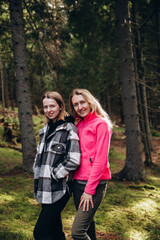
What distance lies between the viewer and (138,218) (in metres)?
4.39

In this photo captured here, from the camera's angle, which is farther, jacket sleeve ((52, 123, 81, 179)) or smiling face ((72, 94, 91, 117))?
smiling face ((72, 94, 91, 117))

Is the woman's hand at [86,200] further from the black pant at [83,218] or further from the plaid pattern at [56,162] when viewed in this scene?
the plaid pattern at [56,162]

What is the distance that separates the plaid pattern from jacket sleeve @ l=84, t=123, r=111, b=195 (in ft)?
0.74

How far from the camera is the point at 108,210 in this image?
469 centimetres

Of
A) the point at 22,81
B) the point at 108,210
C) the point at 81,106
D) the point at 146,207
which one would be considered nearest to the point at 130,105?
the point at 146,207

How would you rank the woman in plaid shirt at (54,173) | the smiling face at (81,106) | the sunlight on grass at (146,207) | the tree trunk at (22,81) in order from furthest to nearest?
the tree trunk at (22,81) → the sunlight on grass at (146,207) → the smiling face at (81,106) → the woman in plaid shirt at (54,173)

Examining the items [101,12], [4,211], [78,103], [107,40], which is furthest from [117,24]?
[4,211]

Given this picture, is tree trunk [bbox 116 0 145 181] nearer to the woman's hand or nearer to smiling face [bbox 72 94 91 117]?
smiling face [bbox 72 94 91 117]

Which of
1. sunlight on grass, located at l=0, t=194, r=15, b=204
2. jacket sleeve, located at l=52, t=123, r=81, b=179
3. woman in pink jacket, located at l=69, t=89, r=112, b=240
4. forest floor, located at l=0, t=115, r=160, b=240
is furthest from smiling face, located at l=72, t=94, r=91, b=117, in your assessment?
sunlight on grass, located at l=0, t=194, r=15, b=204

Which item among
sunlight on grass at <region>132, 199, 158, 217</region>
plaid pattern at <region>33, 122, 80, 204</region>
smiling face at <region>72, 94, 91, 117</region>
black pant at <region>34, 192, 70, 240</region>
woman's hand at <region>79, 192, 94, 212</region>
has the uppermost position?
smiling face at <region>72, 94, 91, 117</region>

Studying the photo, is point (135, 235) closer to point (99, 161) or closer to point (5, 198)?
point (99, 161)

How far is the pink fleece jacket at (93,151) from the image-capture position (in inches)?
87.7

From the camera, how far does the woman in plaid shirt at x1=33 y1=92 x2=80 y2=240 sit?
232cm

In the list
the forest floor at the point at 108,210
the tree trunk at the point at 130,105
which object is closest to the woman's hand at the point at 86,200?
the forest floor at the point at 108,210
